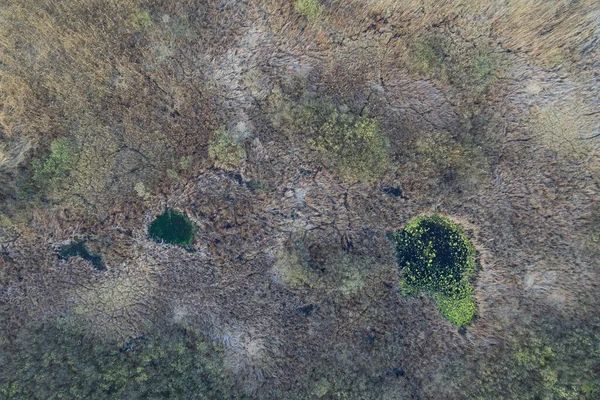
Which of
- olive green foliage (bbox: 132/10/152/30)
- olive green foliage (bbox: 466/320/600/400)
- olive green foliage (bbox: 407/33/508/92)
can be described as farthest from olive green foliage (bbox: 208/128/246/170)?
olive green foliage (bbox: 466/320/600/400)

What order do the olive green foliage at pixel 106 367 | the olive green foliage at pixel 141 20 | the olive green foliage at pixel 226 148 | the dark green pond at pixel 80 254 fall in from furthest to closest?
the dark green pond at pixel 80 254, the olive green foliage at pixel 226 148, the olive green foliage at pixel 141 20, the olive green foliage at pixel 106 367

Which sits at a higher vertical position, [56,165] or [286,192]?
[56,165]

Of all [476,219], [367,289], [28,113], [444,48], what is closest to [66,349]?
[28,113]

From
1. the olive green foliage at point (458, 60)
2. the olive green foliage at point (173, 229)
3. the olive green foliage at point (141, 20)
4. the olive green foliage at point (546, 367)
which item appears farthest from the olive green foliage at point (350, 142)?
the olive green foliage at point (546, 367)

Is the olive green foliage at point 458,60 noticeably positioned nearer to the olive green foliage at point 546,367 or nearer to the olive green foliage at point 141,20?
the olive green foliage at point 546,367

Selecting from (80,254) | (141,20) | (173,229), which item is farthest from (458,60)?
(80,254)

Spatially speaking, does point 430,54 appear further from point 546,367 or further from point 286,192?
point 546,367
